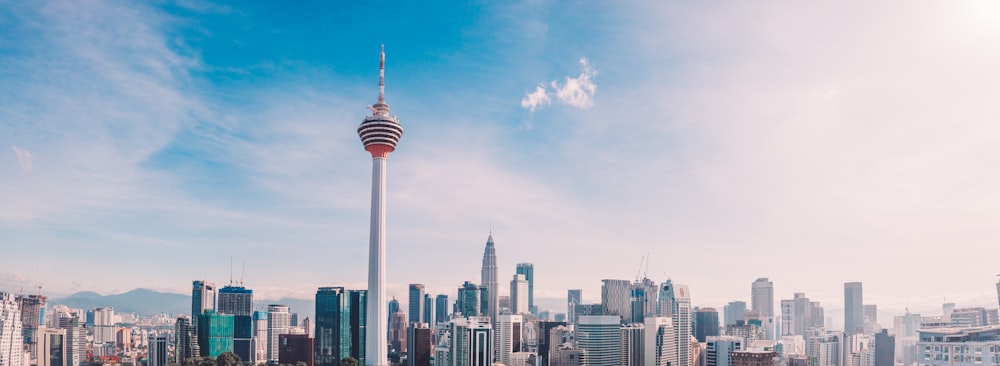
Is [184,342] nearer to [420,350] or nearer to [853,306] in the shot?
[420,350]

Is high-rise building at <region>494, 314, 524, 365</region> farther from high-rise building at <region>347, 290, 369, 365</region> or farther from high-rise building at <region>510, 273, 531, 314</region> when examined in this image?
high-rise building at <region>510, 273, 531, 314</region>

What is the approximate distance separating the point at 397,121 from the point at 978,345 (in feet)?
93.7

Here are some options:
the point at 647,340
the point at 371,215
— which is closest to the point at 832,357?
the point at 647,340

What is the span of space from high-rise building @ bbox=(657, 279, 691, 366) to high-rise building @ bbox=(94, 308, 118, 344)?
6102cm

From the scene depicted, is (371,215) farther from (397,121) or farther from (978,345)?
(978,345)

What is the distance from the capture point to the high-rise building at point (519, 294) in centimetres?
10400

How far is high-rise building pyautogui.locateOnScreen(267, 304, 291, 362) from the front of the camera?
8208 cm

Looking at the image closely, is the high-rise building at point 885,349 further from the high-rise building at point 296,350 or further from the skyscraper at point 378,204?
the high-rise building at point 296,350

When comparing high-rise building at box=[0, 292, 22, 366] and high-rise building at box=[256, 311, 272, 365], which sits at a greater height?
high-rise building at box=[0, 292, 22, 366]

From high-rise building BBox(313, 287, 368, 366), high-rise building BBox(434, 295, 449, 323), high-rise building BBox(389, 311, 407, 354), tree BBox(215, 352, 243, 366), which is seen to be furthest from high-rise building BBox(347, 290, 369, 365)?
high-rise building BBox(434, 295, 449, 323)

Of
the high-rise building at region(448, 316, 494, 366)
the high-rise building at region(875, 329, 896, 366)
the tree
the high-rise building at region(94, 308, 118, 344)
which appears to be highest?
the high-rise building at region(448, 316, 494, 366)

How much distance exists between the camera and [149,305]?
116312 millimetres

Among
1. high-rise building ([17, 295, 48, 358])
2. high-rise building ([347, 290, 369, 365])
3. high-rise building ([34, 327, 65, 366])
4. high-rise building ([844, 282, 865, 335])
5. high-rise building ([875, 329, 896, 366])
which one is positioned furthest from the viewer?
high-rise building ([844, 282, 865, 335])

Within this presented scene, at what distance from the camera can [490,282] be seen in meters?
92.1
